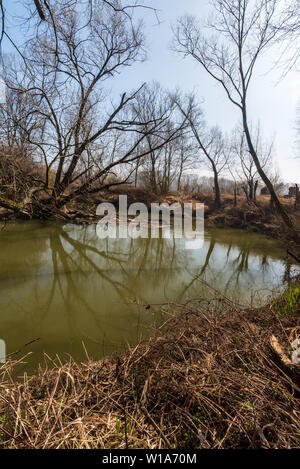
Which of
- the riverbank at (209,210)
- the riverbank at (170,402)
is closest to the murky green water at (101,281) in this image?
the riverbank at (170,402)

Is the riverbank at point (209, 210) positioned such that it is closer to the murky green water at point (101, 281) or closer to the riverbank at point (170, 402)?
the murky green water at point (101, 281)

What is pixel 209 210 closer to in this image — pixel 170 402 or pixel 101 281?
pixel 101 281

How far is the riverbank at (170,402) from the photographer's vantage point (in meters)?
1.28

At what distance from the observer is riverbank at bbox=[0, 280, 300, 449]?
1276 millimetres

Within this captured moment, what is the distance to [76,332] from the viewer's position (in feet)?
11.7

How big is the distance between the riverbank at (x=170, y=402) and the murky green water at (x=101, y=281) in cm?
107

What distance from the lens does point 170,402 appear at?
4.95 ft

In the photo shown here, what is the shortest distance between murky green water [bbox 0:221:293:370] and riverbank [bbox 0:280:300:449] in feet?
3.51

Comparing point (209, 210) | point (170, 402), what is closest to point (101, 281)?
point (170, 402)

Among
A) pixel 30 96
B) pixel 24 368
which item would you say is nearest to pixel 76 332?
pixel 24 368

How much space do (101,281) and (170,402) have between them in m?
4.57

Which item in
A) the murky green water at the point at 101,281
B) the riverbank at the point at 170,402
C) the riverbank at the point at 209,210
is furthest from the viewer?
the riverbank at the point at 209,210
